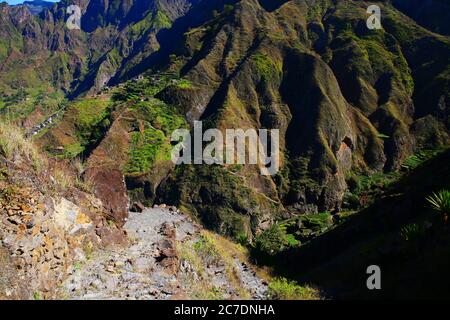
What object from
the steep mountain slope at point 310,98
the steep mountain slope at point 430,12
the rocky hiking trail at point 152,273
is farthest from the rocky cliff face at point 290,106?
the rocky hiking trail at point 152,273

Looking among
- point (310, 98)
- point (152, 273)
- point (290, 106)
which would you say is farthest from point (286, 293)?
point (290, 106)

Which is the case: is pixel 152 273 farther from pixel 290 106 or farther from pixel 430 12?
pixel 430 12

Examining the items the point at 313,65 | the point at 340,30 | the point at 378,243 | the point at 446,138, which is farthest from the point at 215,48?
the point at 378,243

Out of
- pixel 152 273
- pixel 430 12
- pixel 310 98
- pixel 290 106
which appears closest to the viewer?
pixel 152 273

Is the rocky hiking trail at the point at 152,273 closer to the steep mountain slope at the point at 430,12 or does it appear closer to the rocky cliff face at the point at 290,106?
the rocky cliff face at the point at 290,106

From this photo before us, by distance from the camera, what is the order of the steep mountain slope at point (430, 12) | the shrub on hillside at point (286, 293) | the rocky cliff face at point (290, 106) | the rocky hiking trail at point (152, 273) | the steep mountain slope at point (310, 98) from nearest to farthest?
the rocky hiking trail at point (152, 273) < the shrub on hillside at point (286, 293) < the rocky cliff face at point (290, 106) < the steep mountain slope at point (310, 98) < the steep mountain slope at point (430, 12)
